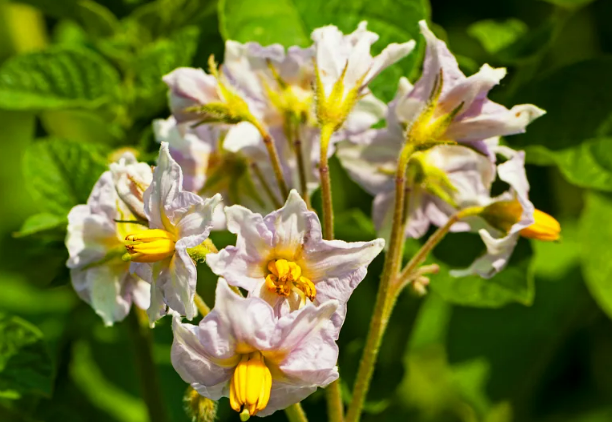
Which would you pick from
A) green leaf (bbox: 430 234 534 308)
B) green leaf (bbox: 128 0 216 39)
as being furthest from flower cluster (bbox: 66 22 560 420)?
green leaf (bbox: 128 0 216 39)

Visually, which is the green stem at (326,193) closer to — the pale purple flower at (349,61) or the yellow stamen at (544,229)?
the pale purple flower at (349,61)

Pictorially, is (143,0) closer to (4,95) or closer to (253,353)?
(4,95)

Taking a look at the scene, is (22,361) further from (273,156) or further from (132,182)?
(273,156)

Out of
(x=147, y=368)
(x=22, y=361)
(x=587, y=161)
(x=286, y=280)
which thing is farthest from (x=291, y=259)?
(x=587, y=161)

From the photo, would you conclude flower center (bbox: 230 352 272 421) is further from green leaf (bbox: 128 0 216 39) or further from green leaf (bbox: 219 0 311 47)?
green leaf (bbox: 128 0 216 39)

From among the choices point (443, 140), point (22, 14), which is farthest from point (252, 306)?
point (22, 14)
